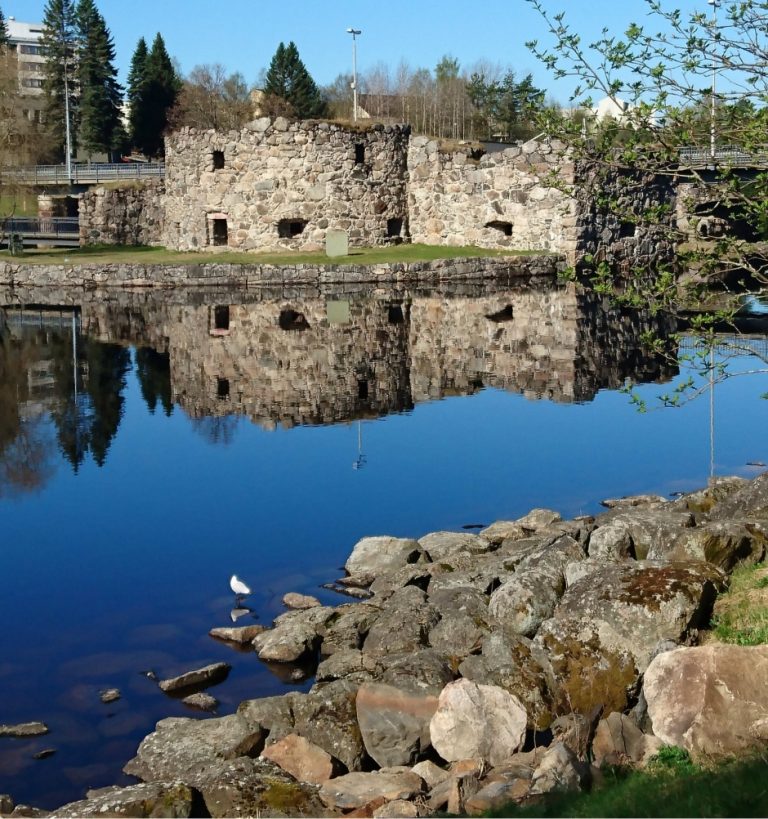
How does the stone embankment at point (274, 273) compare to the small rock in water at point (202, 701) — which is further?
the stone embankment at point (274, 273)

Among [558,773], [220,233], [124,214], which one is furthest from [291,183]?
[558,773]

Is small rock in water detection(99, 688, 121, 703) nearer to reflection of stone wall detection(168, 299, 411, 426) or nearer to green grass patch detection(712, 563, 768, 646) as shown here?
green grass patch detection(712, 563, 768, 646)

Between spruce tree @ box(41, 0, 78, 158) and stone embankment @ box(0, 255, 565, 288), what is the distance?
128ft

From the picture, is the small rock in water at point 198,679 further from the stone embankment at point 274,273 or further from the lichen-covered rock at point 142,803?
the stone embankment at point 274,273

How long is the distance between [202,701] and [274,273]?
2592cm

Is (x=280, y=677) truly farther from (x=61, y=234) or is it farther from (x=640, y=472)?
(x=61, y=234)

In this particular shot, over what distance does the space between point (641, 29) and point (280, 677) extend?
17.3 feet

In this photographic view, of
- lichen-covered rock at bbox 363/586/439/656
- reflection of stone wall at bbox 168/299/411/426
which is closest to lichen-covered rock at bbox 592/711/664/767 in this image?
lichen-covered rock at bbox 363/586/439/656

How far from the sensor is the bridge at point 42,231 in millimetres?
44062

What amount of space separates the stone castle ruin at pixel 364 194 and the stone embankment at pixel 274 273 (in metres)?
2.10

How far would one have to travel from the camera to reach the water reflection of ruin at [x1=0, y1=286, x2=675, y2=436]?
18656 millimetres

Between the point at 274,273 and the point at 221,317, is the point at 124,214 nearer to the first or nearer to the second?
the point at 274,273

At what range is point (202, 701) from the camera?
8.13 m

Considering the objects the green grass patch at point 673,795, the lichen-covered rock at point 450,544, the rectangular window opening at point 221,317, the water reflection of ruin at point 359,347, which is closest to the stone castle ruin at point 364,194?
the water reflection of ruin at point 359,347
